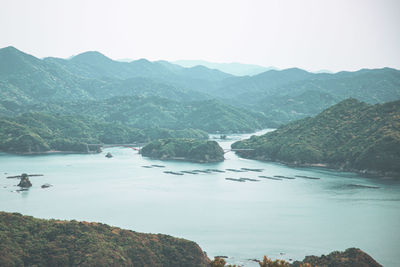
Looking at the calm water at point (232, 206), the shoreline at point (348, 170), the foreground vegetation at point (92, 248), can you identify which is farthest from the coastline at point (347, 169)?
the foreground vegetation at point (92, 248)

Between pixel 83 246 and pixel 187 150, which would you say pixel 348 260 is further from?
pixel 187 150

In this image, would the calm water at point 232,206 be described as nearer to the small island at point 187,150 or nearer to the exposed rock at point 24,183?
the exposed rock at point 24,183

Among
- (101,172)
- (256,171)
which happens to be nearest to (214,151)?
(256,171)

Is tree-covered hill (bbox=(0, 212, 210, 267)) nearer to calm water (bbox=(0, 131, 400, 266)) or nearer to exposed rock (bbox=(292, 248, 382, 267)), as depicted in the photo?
calm water (bbox=(0, 131, 400, 266))

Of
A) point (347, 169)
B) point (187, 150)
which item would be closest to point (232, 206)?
point (347, 169)

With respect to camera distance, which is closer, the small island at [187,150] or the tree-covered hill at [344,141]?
the tree-covered hill at [344,141]

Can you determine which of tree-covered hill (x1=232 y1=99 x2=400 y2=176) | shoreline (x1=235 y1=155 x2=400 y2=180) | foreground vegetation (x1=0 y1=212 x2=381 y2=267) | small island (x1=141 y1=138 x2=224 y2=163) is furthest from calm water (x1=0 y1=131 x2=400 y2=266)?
small island (x1=141 y1=138 x2=224 y2=163)
